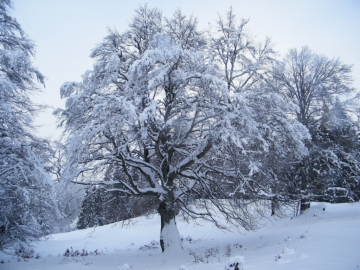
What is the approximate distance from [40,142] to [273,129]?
27.1 ft

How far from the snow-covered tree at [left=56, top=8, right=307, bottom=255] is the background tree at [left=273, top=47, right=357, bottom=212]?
23.2 feet

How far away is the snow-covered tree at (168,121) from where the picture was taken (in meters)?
6.96

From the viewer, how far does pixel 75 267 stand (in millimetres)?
7988

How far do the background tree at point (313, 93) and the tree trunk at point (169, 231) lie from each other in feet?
27.9

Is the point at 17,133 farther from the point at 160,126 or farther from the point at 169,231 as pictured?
the point at 169,231

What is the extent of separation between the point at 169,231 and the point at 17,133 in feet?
20.3

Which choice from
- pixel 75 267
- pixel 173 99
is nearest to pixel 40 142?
pixel 75 267

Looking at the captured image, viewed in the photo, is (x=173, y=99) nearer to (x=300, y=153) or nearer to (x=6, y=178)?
(x=300, y=153)

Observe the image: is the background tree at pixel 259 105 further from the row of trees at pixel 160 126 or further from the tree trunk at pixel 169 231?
the tree trunk at pixel 169 231

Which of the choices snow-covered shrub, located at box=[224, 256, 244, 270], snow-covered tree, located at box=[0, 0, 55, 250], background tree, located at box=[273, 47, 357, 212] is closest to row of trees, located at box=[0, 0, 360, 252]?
snow-covered tree, located at box=[0, 0, 55, 250]

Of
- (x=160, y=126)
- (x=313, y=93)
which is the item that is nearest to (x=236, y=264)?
(x=160, y=126)

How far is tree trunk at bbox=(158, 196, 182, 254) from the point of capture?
29.3ft

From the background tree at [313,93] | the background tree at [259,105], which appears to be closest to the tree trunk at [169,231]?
the background tree at [259,105]

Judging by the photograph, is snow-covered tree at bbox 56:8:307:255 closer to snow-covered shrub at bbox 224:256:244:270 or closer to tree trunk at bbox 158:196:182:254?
tree trunk at bbox 158:196:182:254
